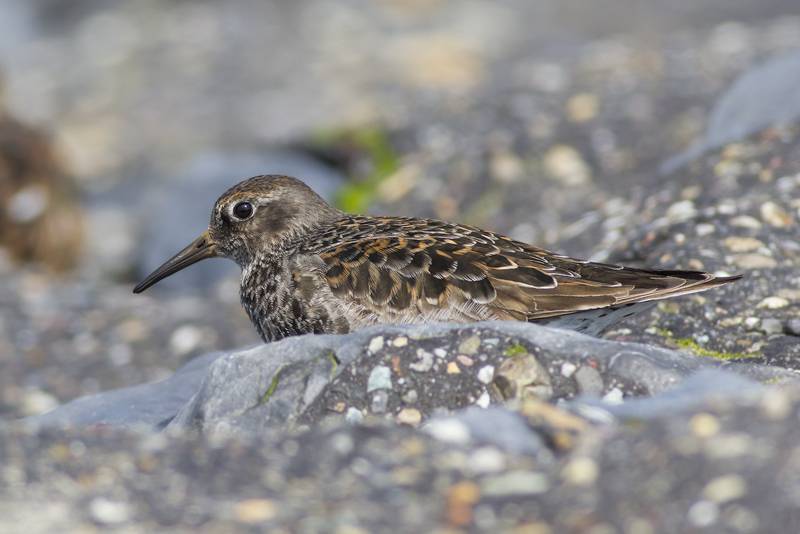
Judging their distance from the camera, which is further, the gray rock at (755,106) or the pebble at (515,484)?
the gray rock at (755,106)

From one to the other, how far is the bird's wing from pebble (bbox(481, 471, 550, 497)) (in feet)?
4.51

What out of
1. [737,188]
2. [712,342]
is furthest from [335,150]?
[712,342]

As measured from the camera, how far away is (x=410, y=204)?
28.3 ft

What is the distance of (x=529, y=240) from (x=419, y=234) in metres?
2.99

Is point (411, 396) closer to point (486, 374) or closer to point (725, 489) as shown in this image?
point (486, 374)

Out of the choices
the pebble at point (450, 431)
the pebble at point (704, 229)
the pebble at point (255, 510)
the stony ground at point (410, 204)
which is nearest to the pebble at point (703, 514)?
the stony ground at point (410, 204)

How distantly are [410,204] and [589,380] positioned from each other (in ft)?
17.3

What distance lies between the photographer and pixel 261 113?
1283 cm

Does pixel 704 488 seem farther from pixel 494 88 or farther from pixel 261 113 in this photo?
pixel 261 113

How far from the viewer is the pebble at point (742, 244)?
A: 17.5 ft

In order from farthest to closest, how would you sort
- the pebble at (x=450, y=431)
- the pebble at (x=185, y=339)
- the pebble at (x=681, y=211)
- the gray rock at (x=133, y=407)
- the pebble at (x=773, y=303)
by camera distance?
the pebble at (x=185, y=339) < the pebble at (x=681, y=211) < the pebble at (x=773, y=303) < the gray rock at (x=133, y=407) < the pebble at (x=450, y=431)

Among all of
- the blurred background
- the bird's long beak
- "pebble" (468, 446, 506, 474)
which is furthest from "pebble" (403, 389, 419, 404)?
the blurred background

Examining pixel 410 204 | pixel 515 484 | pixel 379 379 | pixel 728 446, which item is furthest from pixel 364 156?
pixel 728 446

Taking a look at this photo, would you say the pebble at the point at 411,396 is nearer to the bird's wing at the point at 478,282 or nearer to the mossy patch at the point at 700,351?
the bird's wing at the point at 478,282
